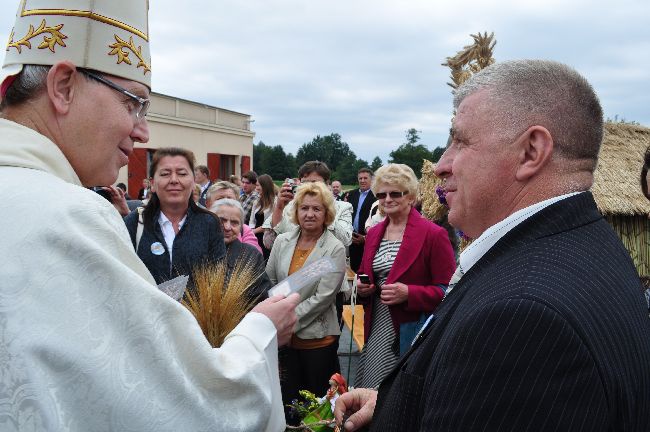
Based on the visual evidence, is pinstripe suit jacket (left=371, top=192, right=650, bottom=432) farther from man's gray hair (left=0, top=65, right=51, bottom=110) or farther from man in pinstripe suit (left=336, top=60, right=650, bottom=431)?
man's gray hair (left=0, top=65, right=51, bottom=110)

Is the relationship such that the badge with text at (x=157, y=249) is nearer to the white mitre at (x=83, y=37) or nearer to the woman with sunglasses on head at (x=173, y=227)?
the woman with sunglasses on head at (x=173, y=227)

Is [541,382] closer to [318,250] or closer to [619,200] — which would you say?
[318,250]

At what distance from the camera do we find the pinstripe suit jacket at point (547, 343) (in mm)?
991

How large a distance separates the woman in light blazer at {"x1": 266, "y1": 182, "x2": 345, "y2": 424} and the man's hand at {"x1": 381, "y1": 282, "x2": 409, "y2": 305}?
41cm

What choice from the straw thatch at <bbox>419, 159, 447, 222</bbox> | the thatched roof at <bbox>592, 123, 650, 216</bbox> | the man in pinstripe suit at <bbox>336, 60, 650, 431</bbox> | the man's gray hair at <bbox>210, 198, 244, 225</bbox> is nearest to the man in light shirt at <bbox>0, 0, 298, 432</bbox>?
the man in pinstripe suit at <bbox>336, 60, 650, 431</bbox>

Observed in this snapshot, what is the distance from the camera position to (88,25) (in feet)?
5.28

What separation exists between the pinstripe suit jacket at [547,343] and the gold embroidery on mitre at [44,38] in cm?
135

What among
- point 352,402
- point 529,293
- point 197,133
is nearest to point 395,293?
point 352,402

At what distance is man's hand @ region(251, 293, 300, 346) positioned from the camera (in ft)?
5.36

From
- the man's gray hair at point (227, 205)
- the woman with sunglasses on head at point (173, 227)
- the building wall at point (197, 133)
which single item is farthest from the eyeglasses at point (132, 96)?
the building wall at point (197, 133)

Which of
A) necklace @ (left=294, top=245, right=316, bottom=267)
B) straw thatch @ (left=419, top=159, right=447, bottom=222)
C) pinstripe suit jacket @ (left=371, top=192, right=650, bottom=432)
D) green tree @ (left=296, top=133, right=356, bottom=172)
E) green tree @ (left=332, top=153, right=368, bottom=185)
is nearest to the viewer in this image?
pinstripe suit jacket @ (left=371, top=192, right=650, bottom=432)

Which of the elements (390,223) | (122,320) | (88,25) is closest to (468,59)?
(390,223)

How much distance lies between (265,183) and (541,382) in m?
6.70

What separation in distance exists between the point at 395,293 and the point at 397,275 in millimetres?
196
